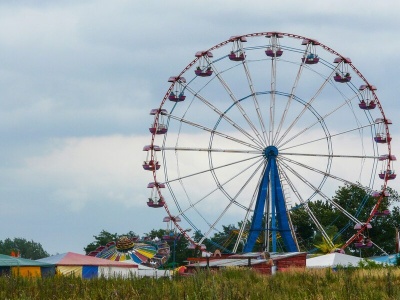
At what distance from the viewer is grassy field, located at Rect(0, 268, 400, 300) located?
23.7 m

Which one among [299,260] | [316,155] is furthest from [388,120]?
[299,260]

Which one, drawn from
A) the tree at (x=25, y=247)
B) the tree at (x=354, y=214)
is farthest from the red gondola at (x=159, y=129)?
the tree at (x=25, y=247)

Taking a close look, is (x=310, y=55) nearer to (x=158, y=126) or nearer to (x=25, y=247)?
(x=158, y=126)

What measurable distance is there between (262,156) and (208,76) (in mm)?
6022

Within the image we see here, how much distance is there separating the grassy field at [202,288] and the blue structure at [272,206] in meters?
26.5

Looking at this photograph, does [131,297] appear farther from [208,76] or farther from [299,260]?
[208,76]

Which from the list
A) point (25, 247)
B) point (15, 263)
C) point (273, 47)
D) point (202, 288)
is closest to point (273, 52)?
point (273, 47)

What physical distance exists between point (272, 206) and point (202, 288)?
36.8m

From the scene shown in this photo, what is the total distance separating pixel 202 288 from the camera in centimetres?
2369

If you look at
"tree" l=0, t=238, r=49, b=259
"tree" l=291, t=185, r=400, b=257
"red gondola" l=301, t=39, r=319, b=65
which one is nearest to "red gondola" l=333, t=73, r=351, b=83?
"red gondola" l=301, t=39, r=319, b=65

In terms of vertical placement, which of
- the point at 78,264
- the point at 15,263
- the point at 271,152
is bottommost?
the point at 15,263

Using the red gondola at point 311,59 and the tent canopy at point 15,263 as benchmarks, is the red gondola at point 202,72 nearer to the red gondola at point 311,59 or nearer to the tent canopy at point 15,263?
the red gondola at point 311,59

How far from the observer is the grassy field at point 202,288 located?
934 inches

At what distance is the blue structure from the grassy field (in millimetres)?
26493
